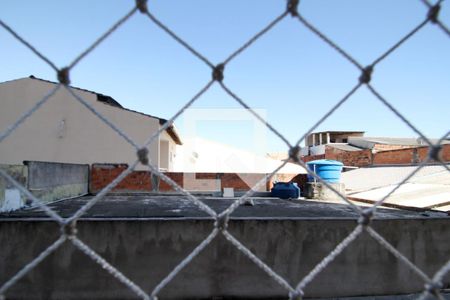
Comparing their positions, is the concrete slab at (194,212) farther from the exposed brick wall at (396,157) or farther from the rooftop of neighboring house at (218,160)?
the exposed brick wall at (396,157)

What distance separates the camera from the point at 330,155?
22.2m

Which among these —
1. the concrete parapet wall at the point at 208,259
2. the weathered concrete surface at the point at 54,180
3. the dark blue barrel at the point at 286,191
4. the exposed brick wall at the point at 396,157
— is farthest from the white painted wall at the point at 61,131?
the exposed brick wall at the point at 396,157

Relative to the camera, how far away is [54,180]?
644 cm

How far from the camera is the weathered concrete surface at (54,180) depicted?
18.2 ft

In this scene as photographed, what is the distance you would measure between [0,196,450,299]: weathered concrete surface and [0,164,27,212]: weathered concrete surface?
127cm

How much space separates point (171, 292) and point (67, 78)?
9.79ft

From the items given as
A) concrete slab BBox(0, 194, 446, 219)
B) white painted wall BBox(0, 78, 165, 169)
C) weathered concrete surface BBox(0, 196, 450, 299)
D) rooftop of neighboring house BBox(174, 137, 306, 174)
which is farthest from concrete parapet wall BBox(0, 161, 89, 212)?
rooftop of neighboring house BBox(174, 137, 306, 174)

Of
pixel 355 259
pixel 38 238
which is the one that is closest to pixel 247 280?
pixel 355 259

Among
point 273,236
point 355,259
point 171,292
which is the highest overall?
point 273,236

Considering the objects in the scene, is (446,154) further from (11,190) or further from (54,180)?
(11,190)

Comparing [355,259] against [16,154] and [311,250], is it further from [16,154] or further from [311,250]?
[16,154]

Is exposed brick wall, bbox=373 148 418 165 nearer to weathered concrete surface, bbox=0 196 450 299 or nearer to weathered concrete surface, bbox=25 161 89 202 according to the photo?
weathered concrete surface, bbox=0 196 450 299

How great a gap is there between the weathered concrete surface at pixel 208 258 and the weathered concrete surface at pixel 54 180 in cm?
216

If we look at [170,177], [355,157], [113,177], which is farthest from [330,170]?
[355,157]
